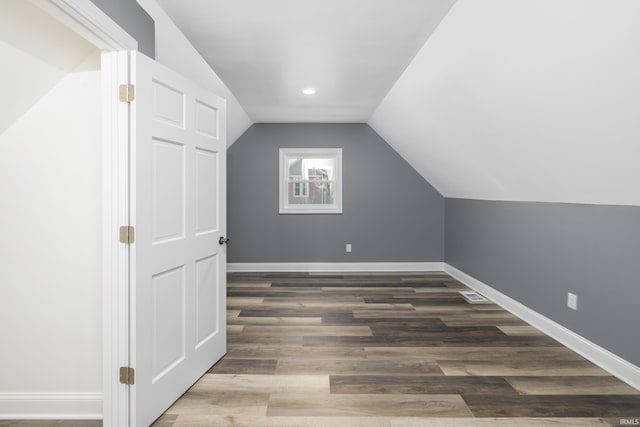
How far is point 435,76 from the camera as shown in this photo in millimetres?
3008

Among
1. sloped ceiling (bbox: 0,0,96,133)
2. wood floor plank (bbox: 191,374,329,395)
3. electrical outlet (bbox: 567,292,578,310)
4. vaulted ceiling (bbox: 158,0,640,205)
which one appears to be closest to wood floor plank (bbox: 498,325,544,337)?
electrical outlet (bbox: 567,292,578,310)

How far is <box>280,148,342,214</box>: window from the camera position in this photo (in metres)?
5.73

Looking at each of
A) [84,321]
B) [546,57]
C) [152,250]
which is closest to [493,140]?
[546,57]

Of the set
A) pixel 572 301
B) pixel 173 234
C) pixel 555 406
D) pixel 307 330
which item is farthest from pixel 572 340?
pixel 173 234

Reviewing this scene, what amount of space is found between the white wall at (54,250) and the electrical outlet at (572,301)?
130 inches

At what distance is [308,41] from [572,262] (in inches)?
107

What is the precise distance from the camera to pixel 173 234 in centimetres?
205

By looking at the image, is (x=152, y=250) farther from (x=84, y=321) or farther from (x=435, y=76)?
(x=435, y=76)

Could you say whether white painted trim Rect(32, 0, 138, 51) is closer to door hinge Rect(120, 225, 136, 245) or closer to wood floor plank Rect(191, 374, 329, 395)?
door hinge Rect(120, 225, 136, 245)

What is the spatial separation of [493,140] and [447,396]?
207cm

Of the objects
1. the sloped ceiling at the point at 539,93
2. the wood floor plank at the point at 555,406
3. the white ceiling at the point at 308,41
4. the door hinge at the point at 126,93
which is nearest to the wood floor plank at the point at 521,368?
the wood floor plank at the point at 555,406

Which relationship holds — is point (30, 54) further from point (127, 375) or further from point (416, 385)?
point (416, 385)

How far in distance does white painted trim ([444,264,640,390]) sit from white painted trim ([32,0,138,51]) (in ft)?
11.5

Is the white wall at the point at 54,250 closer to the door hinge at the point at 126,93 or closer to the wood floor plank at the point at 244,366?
the door hinge at the point at 126,93
